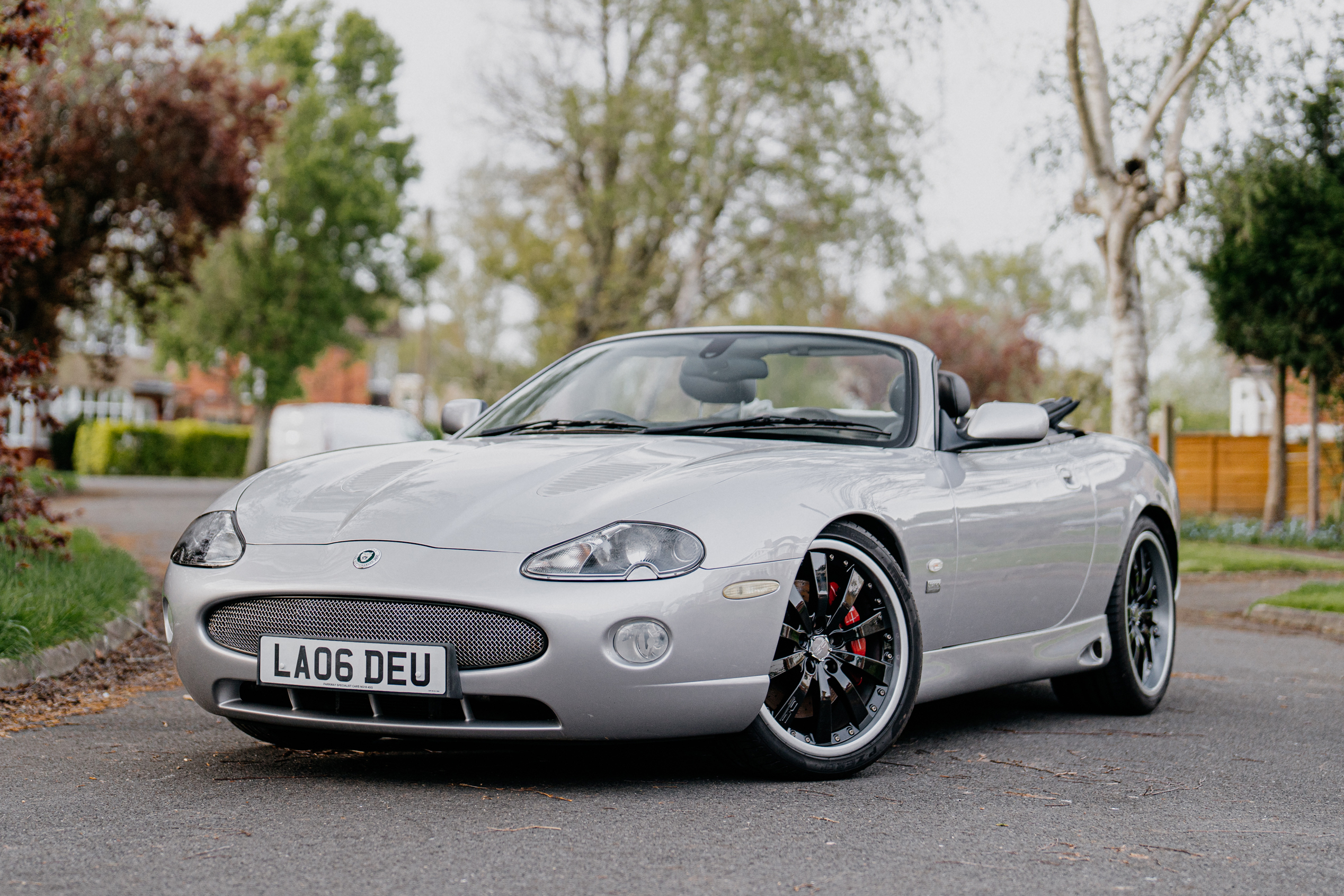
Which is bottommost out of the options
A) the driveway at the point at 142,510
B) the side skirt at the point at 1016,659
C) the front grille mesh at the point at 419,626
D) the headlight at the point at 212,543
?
the driveway at the point at 142,510

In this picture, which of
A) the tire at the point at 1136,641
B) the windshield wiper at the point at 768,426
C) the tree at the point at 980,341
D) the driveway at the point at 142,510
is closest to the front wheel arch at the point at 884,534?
the windshield wiper at the point at 768,426

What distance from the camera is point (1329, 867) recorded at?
326 cm

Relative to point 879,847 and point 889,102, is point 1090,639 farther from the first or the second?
point 889,102

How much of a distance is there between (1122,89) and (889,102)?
9.21m

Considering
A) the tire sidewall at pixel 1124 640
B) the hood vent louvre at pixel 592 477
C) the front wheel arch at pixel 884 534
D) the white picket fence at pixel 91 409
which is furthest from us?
the white picket fence at pixel 91 409

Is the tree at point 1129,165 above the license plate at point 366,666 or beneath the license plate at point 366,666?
above

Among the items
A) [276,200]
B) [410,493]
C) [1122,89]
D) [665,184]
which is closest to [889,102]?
[665,184]

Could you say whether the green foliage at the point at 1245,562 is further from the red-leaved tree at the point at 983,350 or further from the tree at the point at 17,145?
→ the red-leaved tree at the point at 983,350

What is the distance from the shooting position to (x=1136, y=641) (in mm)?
5816

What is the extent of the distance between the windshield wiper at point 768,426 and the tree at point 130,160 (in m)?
10.1

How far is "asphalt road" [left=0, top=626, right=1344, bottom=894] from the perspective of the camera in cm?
303

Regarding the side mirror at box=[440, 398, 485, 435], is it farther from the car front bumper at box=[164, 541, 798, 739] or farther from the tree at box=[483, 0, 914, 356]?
the tree at box=[483, 0, 914, 356]

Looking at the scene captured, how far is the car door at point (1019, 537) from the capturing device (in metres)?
4.72

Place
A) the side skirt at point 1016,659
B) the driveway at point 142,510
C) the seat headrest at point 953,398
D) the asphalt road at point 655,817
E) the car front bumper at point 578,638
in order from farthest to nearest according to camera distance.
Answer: the driveway at point 142,510 → the seat headrest at point 953,398 → the side skirt at point 1016,659 → the car front bumper at point 578,638 → the asphalt road at point 655,817
